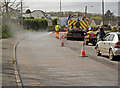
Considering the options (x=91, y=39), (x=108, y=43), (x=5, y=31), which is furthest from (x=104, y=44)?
(x=5, y=31)

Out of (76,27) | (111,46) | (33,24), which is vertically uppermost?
(33,24)

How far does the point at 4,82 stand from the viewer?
30.0ft

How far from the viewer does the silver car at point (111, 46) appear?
48.0 feet

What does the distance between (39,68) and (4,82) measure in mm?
3348

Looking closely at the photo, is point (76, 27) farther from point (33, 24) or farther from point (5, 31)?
point (33, 24)

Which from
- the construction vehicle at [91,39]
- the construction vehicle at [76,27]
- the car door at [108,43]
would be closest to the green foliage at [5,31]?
the construction vehicle at [76,27]

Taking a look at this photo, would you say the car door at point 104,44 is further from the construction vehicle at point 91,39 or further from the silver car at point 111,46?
the construction vehicle at point 91,39

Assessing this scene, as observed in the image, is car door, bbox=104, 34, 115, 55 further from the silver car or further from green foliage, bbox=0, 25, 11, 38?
green foliage, bbox=0, 25, 11, 38

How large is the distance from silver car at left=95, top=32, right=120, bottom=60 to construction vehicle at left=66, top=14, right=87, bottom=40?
51.9 feet

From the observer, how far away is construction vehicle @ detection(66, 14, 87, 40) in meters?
33.0

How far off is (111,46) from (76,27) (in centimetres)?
1826

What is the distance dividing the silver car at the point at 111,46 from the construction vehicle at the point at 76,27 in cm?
1583

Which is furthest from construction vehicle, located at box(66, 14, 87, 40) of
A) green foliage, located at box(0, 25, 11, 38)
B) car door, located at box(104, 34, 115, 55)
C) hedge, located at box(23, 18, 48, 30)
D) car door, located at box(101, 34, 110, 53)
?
hedge, located at box(23, 18, 48, 30)

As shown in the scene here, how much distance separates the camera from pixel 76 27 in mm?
33312
